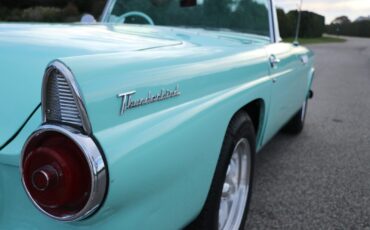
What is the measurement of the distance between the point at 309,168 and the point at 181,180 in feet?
8.55

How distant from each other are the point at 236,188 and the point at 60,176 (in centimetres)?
146

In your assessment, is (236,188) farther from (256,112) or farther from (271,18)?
A: (271,18)

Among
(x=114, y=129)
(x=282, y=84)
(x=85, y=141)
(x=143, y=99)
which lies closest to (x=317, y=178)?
(x=282, y=84)

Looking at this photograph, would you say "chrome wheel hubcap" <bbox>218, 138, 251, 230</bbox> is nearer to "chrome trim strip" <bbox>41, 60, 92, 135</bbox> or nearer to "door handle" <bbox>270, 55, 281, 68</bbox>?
"door handle" <bbox>270, 55, 281, 68</bbox>

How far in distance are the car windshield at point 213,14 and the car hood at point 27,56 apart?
1.68 m

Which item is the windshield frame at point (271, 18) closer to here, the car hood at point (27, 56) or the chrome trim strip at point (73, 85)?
the car hood at point (27, 56)

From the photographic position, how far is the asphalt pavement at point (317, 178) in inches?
117

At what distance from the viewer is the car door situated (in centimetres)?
303

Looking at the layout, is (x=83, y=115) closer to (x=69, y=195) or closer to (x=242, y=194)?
(x=69, y=195)

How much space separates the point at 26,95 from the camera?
4.83 feet

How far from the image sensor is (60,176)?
1.31 metres

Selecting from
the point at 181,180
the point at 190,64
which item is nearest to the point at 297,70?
the point at 190,64

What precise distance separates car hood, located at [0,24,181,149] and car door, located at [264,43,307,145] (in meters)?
1.16

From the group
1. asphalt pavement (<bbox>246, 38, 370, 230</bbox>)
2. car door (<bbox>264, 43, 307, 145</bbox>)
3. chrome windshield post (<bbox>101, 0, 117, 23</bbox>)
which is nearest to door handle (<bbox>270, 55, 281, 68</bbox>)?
car door (<bbox>264, 43, 307, 145</bbox>)
